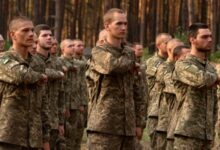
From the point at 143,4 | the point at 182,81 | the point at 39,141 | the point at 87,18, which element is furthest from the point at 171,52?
the point at 87,18

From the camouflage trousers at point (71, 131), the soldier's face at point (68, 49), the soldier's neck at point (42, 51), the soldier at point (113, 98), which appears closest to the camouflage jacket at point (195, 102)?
the soldier at point (113, 98)

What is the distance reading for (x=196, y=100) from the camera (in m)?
9.27

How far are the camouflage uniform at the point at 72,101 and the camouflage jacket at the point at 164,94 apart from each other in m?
1.62

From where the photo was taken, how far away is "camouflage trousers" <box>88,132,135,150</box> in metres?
9.00

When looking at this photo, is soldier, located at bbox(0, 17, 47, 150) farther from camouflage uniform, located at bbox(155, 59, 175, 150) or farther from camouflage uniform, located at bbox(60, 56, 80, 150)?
camouflage uniform, located at bbox(60, 56, 80, 150)

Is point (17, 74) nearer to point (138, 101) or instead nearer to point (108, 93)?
point (108, 93)

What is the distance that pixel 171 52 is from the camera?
1238 cm

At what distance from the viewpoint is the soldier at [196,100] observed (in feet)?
30.2

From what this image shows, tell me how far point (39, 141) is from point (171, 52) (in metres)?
4.63

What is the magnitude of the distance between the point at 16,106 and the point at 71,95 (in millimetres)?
6365

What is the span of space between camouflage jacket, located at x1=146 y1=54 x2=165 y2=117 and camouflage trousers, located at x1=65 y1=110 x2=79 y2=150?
4.38 ft

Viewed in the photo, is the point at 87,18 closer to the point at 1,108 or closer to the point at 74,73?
the point at 74,73

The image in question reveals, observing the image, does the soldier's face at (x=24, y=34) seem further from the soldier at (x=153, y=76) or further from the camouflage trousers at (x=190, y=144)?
the soldier at (x=153, y=76)

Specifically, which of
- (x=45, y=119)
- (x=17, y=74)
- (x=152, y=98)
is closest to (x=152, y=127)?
(x=152, y=98)
